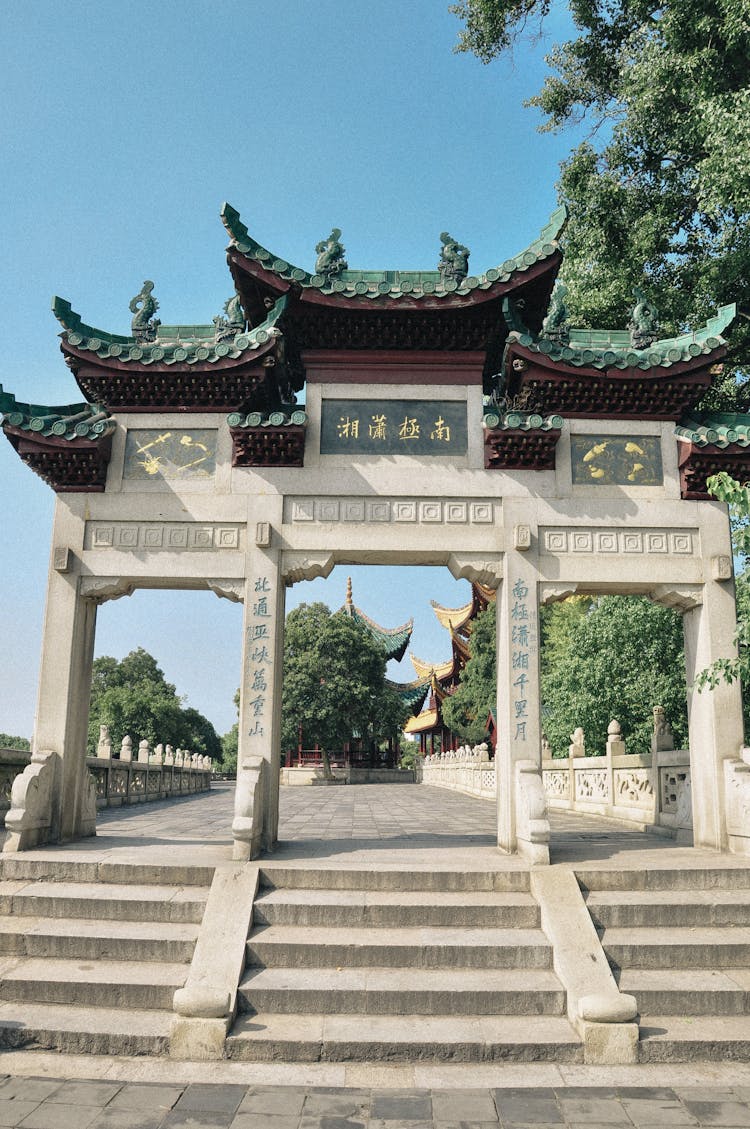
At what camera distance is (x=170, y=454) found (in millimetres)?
9586

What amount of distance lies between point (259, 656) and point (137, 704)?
53.4 metres

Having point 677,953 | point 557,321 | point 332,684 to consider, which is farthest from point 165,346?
point 332,684

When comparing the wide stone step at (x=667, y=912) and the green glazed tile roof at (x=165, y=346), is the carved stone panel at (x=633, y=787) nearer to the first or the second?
the wide stone step at (x=667, y=912)

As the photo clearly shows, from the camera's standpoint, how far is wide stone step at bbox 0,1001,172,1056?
18.3ft

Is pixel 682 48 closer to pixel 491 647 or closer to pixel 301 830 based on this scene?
pixel 301 830

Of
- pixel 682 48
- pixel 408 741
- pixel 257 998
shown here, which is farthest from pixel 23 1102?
pixel 408 741

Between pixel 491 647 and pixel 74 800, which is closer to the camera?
pixel 74 800

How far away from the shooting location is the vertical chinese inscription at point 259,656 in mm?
8750

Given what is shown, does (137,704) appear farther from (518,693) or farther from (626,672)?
(518,693)

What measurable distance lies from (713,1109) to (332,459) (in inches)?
267

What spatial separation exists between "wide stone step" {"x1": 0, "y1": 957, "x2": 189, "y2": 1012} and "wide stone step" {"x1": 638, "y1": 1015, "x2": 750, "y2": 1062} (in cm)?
331

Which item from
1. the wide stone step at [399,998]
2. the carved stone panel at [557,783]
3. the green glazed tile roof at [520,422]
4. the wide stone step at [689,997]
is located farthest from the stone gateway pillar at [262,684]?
the carved stone panel at [557,783]

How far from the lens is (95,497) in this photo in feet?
31.0

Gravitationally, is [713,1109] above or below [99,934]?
below
